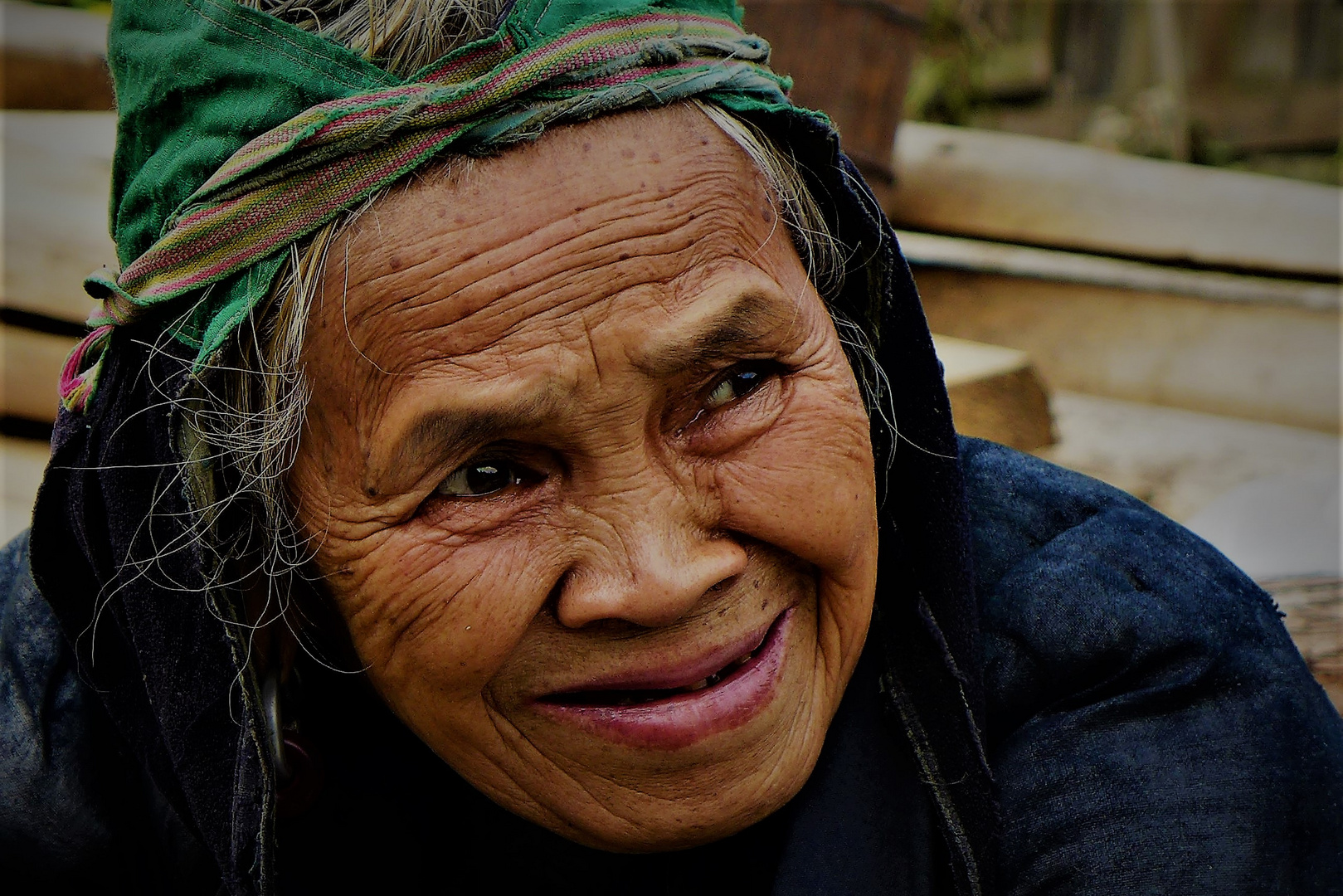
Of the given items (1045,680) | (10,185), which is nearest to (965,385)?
(1045,680)

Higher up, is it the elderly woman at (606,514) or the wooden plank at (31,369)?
the elderly woman at (606,514)

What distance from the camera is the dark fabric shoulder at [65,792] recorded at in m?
2.21

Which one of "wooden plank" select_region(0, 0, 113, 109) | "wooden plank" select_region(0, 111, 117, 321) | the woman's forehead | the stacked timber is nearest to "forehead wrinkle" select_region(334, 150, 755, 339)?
the woman's forehead

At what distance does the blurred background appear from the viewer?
346 cm

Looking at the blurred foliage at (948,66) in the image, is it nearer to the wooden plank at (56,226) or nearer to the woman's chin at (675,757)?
the wooden plank at (56,226)

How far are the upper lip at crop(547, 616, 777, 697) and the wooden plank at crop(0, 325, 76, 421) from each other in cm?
322

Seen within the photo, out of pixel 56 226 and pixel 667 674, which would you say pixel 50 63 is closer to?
pixel 56 226

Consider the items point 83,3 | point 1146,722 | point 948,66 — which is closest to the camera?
point 1146,722

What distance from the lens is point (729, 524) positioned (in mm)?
1688

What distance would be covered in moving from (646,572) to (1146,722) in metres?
0.86

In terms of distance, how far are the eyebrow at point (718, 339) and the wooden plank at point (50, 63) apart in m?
4.29

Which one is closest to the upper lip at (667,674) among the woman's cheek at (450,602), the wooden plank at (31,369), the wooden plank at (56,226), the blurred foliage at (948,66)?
the woman's cheek at (450,602)

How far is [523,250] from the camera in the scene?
156cm

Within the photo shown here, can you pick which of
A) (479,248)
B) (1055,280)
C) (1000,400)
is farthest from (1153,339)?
(479,248)
